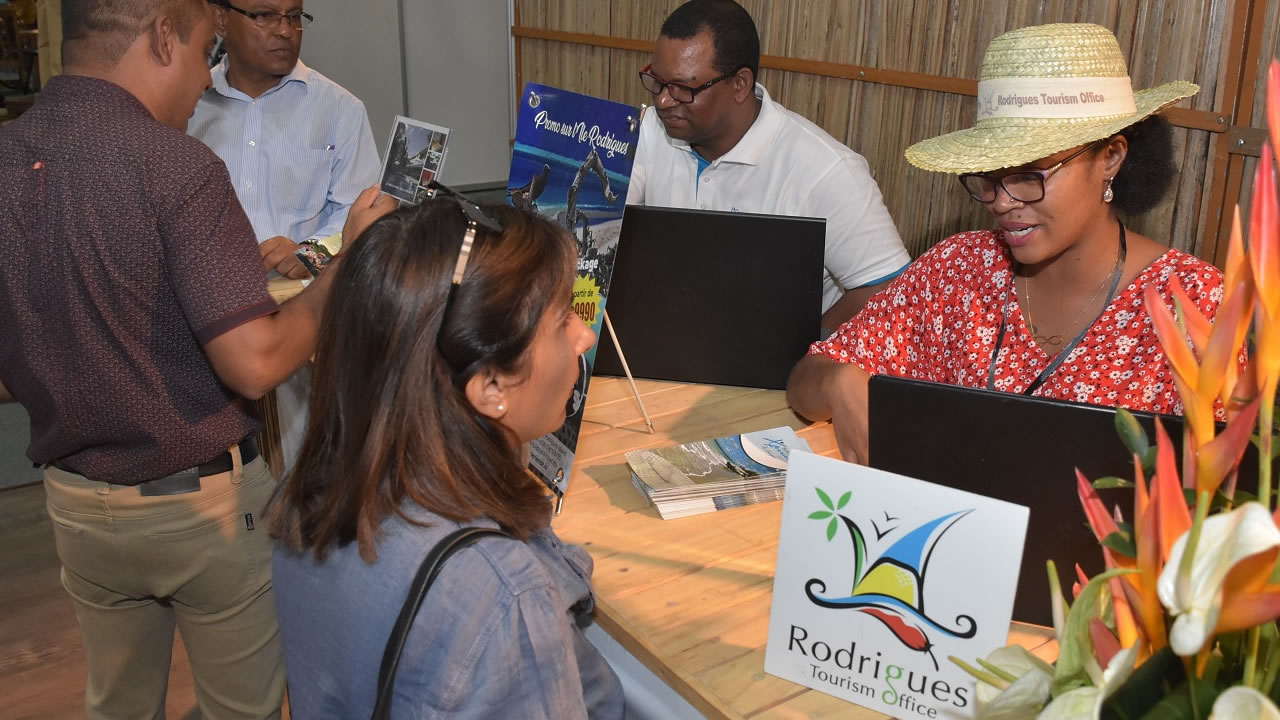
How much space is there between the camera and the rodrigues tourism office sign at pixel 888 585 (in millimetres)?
1132

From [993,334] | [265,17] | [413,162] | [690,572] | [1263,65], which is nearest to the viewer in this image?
[690,572]

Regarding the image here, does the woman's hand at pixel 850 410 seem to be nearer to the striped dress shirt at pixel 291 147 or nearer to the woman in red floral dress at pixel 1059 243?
the woman in red floral dress at pixel 1059 243

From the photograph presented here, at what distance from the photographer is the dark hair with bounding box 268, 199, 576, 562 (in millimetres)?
1073

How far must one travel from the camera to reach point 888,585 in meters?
1.19

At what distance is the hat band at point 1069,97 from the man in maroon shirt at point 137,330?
122 centimetres

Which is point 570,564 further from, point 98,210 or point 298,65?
point 298,65

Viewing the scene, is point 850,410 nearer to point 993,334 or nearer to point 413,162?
point 993,334

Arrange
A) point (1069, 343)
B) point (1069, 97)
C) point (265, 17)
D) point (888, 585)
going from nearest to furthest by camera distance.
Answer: point (888, 585) → point (1069, 97) → point (1069, 343) → point (265, 17)

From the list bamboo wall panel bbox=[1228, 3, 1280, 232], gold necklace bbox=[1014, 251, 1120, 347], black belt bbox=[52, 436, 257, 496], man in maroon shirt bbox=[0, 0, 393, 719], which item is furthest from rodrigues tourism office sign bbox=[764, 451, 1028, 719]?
bamboo wall panel bbox=[1228, 3, 1280, 232]

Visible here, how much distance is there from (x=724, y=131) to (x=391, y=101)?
427cm

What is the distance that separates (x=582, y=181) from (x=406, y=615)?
101cm

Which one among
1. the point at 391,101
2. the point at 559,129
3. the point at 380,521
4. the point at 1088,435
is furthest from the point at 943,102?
the point at 391,101

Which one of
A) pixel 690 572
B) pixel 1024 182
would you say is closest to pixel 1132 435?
pixel 690 572

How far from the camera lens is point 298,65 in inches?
126
